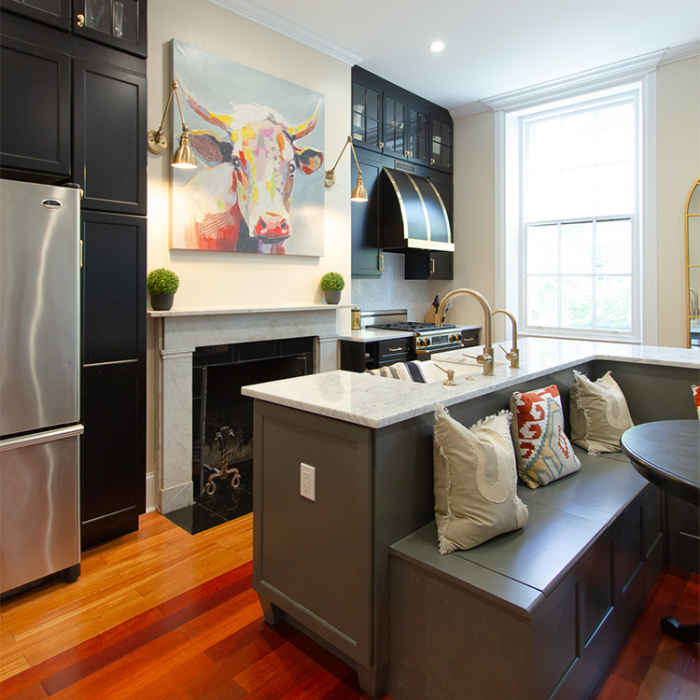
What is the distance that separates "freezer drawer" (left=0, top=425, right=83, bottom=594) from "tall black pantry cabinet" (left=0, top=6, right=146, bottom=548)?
0.76 feet

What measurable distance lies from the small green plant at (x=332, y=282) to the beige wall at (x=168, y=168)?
0.07m

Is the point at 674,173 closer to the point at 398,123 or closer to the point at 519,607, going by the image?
the point at 398,123

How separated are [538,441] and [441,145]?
3.84 metres

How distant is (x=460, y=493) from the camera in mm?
1583

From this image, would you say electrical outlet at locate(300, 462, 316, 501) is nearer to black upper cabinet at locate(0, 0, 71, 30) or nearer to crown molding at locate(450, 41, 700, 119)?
black upper cabinet at locate(0, 0, 71, 30)

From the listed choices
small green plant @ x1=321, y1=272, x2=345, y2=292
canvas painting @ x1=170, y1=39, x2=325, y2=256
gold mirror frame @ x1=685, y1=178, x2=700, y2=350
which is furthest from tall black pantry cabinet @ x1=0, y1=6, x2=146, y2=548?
gold mirror frame @ x1=685, y1=178, x2=700, y2=350

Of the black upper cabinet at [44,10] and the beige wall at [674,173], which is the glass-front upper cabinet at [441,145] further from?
the black upper cabinet at [44,10]

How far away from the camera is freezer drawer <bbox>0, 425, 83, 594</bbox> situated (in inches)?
79.3

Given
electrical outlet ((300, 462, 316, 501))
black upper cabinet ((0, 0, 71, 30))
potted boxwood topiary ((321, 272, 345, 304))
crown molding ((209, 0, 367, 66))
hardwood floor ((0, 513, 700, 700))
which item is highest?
crown molding ((209, 0, 367, 66))

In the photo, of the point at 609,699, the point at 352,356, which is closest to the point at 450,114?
the point at 352,356

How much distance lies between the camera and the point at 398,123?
4555mm

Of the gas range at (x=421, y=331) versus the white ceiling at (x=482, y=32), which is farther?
the gas range at (x=421, y=331)

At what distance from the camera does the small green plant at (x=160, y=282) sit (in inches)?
108

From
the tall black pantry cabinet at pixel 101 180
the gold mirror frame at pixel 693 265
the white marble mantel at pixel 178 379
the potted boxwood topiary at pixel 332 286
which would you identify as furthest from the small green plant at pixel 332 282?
the gold mirror frame at pixel 693 265
